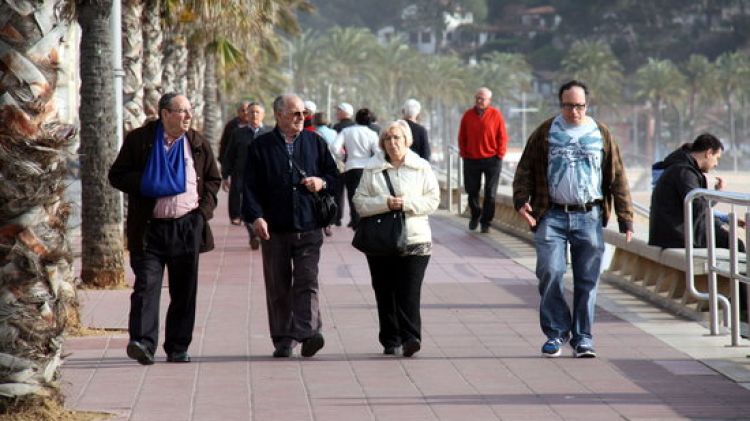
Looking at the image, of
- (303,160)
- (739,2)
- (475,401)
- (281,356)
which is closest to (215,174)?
(303,160)

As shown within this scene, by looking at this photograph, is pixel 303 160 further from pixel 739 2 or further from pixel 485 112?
pixel 739 2

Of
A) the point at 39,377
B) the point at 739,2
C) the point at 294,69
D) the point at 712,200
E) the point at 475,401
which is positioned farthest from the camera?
the point at 739,2

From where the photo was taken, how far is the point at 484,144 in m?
18.7

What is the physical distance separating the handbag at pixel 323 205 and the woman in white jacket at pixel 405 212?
0.47 feet

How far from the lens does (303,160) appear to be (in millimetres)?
9211

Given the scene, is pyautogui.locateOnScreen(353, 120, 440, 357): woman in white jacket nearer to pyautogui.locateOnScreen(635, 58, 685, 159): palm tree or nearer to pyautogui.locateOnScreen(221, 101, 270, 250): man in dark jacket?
pyautogui.locateOnScreen(221, 101, 270, 250): man in dark jacket

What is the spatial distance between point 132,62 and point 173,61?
9.16m

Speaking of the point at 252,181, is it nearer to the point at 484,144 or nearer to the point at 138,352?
the point at 138,352

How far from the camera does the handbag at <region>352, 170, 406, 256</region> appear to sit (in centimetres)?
916

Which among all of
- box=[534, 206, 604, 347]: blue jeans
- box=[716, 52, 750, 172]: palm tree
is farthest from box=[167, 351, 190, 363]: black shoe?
box=[716, 52, 750, 172]: palm tree

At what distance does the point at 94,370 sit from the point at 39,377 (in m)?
1.92

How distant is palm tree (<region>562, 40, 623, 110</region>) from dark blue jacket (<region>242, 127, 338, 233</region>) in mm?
122513

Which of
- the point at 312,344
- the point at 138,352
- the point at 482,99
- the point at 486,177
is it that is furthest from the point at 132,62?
the point at 138,352

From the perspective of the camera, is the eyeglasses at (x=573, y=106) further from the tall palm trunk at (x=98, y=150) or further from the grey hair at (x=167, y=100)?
the tall palm trunk at (x=98, y=150)
